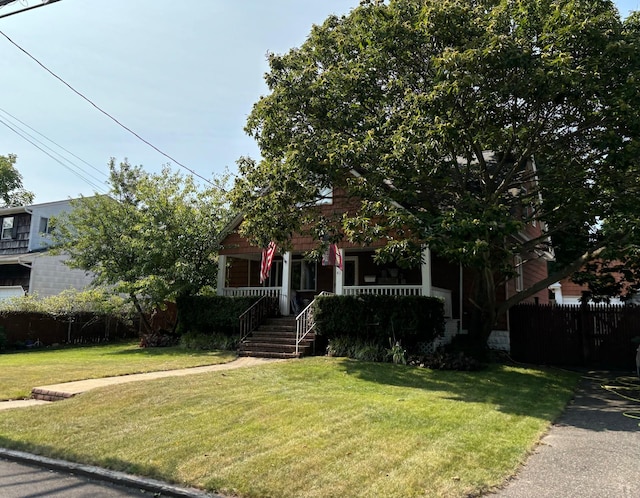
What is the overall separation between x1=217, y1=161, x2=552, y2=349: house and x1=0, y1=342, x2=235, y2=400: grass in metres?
3.89

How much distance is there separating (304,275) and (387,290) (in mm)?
5317

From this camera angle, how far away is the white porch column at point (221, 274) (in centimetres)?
1902

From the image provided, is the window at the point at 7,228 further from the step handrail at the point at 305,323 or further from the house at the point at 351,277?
the step handrail at the point at 305,323

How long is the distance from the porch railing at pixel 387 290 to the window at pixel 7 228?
22.8 metres

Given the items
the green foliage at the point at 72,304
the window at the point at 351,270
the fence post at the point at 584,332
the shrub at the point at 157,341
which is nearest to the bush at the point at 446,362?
the fence post at the point at 584,332

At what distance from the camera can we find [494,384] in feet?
34.3

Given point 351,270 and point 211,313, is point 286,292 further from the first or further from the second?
point 351,270

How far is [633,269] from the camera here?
16.9m

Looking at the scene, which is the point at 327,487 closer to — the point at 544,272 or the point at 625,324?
the point at 625,324

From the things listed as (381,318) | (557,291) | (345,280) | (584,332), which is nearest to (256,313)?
(345,280)

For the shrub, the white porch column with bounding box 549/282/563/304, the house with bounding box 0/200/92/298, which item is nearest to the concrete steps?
the shrub

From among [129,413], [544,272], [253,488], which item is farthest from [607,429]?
[544,272]

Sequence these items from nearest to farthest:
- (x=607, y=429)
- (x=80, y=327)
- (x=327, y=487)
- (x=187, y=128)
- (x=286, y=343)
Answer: (x=327, y=487)
(x=607, y=429)
(x=286, y=343)
(x=187, y=128)
(x=80, y=327)

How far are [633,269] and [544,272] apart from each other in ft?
29.8
